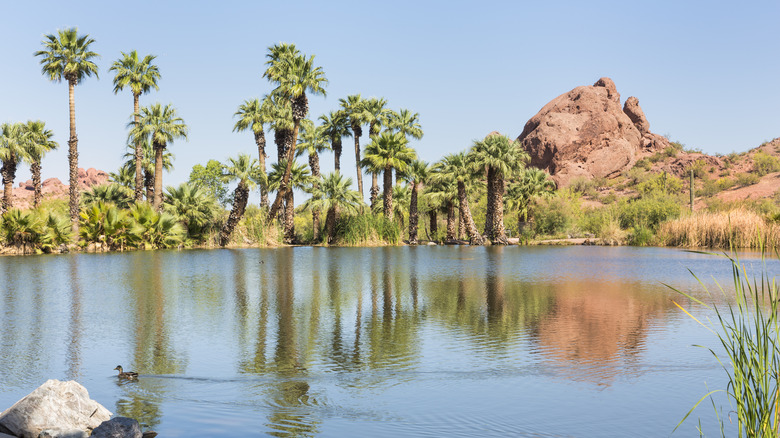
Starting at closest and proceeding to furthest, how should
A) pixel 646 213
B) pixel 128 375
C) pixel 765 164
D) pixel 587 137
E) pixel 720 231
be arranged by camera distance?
pixel 128 375
pixel 720 231
pixel 646 213
pixel 765 164
pixel 587 137

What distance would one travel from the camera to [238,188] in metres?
49.1

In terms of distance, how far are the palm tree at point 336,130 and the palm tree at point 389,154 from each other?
6.17m

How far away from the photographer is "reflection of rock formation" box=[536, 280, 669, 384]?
848 cm

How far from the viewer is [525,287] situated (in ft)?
61.8

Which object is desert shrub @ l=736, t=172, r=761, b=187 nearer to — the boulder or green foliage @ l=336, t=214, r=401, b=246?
green foliage @ l=336, t=214, r=401, b=246

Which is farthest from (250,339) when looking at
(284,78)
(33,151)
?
(33,151)

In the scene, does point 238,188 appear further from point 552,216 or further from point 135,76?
point 552,216

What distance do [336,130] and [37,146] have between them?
84.9 ft

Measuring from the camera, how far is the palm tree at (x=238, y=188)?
48688 mm

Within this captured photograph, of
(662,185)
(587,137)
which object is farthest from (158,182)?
(587,137)

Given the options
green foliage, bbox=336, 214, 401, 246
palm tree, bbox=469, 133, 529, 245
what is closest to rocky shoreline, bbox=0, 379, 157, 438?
green foliage, bbox=336, 214, 401, 246

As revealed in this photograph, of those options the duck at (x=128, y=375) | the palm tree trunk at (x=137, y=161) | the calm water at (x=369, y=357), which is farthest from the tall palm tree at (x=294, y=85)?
the duck at (x=128, y=375)

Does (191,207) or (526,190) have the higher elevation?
(526,190)

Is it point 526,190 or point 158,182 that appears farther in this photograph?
point 526,190
